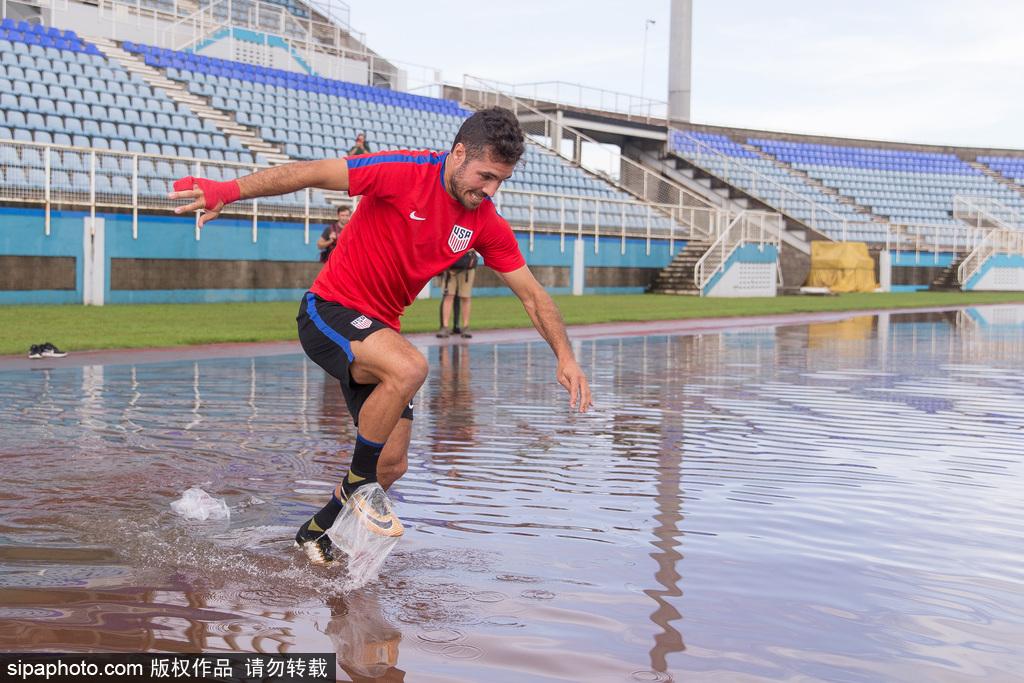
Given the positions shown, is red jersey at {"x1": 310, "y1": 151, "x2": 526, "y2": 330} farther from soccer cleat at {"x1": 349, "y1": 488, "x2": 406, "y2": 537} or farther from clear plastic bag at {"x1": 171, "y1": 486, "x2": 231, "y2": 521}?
clear plastic bag at {"x1": 171, "y1": 486, "x2": 231, "y2": 521}

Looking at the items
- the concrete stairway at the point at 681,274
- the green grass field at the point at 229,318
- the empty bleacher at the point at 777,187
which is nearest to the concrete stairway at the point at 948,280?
the empty bleacher at the point at 777,187

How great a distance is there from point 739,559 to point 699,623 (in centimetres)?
97

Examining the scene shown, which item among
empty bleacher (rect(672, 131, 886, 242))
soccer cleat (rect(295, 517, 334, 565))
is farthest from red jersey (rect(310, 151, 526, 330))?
empty bleacher (rect(672, 131, 886, 242))

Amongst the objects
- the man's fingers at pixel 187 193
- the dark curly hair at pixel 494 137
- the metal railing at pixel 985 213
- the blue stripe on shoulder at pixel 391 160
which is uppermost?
the metal railing at pixel 985 213

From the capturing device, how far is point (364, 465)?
16.0 ft

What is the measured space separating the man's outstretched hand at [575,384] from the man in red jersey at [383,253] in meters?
0.02

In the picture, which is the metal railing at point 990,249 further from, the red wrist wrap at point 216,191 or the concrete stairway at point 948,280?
the red wrist wrap at point 216,191

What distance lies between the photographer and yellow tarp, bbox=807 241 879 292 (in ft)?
144

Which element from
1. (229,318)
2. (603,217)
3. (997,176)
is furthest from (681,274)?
(997,176)

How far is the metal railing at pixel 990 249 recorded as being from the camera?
4900cm

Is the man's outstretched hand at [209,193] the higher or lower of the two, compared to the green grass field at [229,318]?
higher

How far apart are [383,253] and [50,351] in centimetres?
962

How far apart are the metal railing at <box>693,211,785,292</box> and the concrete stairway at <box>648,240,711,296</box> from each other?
1.07 ft

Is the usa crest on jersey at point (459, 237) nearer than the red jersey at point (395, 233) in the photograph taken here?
No
